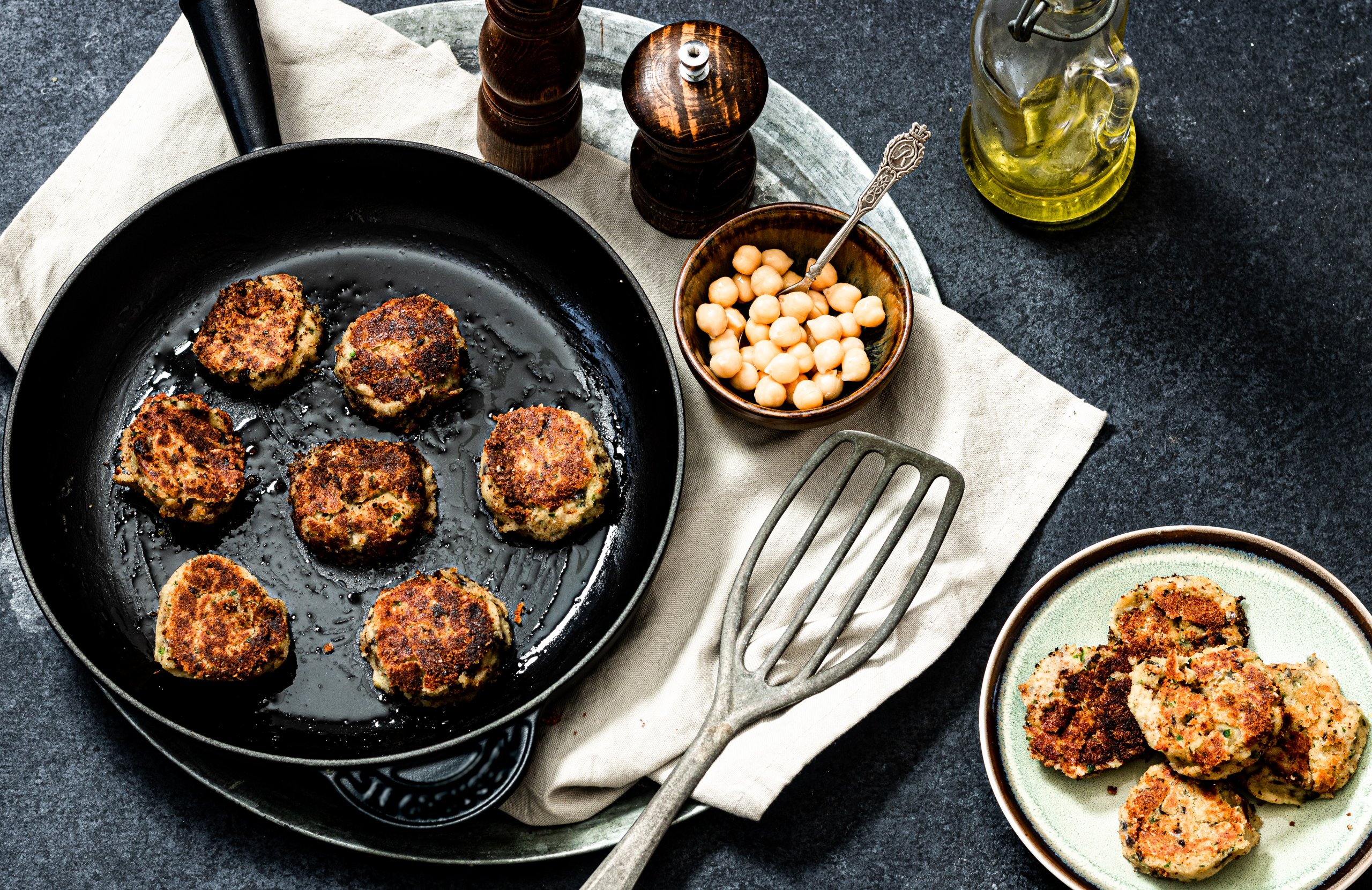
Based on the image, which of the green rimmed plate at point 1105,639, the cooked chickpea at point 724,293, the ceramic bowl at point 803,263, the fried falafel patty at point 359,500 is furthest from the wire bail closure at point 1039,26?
the fried falafel patty at point 359,500

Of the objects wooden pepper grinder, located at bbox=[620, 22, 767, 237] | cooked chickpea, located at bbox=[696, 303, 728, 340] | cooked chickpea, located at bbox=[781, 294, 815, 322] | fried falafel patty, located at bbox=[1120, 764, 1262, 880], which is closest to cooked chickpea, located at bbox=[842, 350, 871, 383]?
cooked chickpea, located at bbox=[781, 294, 815, 322]

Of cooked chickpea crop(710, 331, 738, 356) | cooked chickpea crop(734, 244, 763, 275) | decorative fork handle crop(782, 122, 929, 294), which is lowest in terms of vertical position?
cooked chickpea crop(710, 331, 738, 356)

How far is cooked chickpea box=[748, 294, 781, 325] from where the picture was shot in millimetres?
2225

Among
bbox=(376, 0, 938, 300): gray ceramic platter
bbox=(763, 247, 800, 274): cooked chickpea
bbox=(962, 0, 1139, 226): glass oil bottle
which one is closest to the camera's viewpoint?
bbox=(962, 0, 1139, 226): glass oil bottle

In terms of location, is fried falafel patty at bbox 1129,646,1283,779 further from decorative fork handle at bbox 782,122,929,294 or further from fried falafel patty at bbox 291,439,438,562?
fried falafel patty at bbox 291,439,438,562

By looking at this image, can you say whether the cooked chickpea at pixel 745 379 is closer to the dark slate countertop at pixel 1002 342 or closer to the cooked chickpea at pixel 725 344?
the cooked chickpea at pixel 725 344

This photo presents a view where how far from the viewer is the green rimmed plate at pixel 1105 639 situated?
212cm

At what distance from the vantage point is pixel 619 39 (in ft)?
7.89

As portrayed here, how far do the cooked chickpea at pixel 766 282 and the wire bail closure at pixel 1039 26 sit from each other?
580 millimetres

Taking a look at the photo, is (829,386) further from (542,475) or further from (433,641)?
(433,641)

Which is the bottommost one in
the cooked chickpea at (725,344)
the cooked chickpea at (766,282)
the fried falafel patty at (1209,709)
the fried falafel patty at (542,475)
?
the fried falafel patty at (1209,709)

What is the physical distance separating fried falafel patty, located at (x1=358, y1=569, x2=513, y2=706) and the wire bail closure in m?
1.33

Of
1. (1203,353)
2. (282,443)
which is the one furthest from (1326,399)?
(282,443)

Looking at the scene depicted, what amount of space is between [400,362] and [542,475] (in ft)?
1.09
